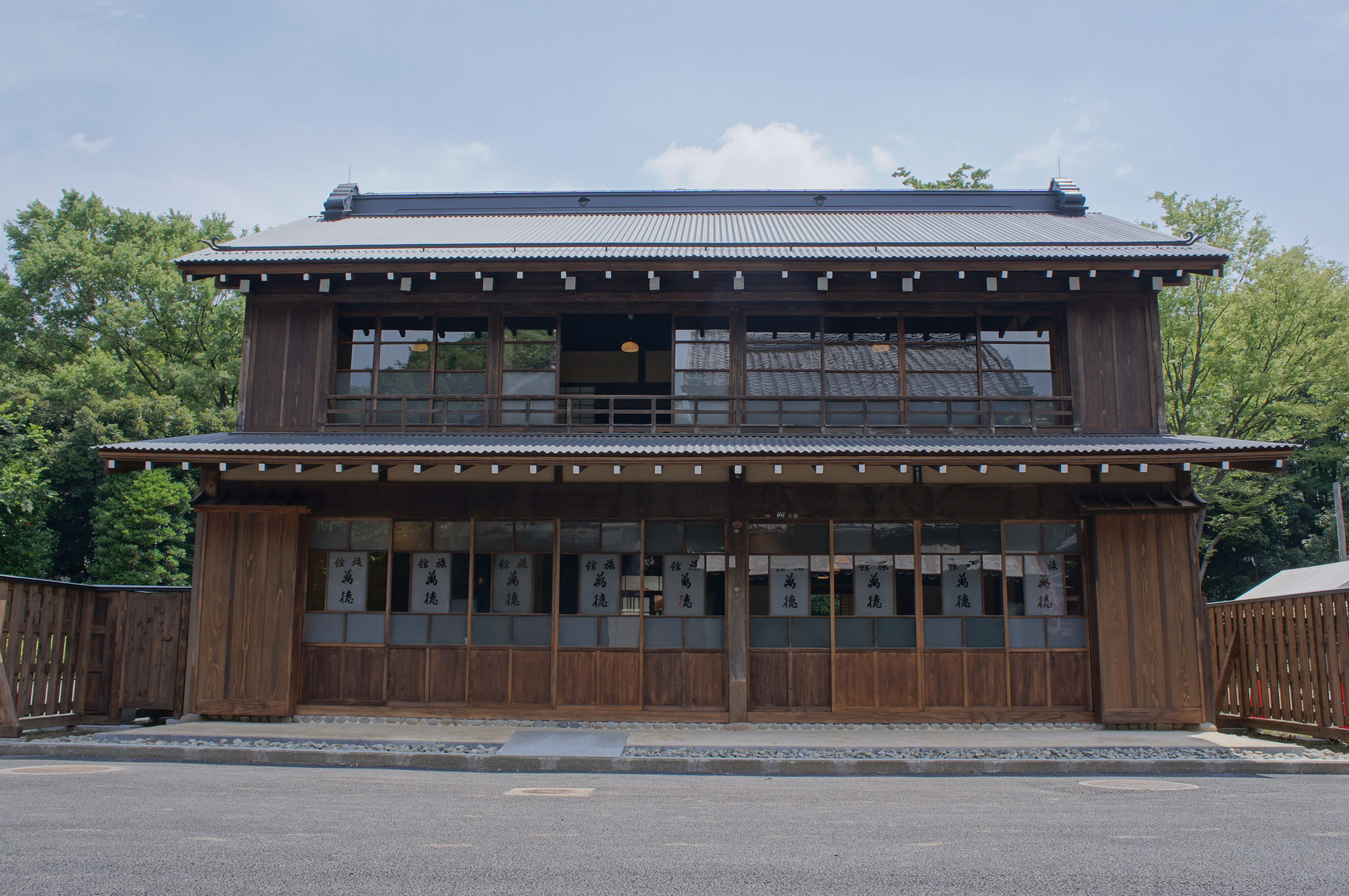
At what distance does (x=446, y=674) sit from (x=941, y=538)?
7.11m

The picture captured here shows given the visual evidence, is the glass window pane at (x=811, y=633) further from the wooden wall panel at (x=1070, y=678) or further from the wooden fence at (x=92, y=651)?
the wooden fence at (x=92, y=651)

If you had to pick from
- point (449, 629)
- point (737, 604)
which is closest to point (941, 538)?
point (737, 604)

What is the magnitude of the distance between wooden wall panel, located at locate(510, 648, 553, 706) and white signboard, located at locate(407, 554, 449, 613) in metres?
1.26

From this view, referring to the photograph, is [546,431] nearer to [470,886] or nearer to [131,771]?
[131,771]

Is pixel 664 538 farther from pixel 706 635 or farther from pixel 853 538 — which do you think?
pixel 853 538

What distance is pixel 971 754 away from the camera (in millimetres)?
9570

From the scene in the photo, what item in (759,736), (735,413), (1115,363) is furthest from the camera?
(735,413)

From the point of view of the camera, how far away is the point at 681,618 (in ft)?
38.8

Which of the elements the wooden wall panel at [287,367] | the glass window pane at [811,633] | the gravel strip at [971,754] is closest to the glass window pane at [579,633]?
the gravel strip at [971,754]

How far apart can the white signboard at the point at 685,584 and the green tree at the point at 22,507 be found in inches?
804

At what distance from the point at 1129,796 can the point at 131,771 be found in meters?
9.17

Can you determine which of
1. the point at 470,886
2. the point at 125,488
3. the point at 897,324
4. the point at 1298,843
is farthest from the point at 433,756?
the point at 125,488

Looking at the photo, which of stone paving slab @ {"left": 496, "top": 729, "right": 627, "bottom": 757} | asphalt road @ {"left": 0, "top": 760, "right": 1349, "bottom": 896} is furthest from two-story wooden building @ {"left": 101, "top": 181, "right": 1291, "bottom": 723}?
asphalt road @ {"left": 0, "top": 760, "right": 1349, "bottom": 896}

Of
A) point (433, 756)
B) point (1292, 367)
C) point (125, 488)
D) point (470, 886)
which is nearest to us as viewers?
point (470, 886)
